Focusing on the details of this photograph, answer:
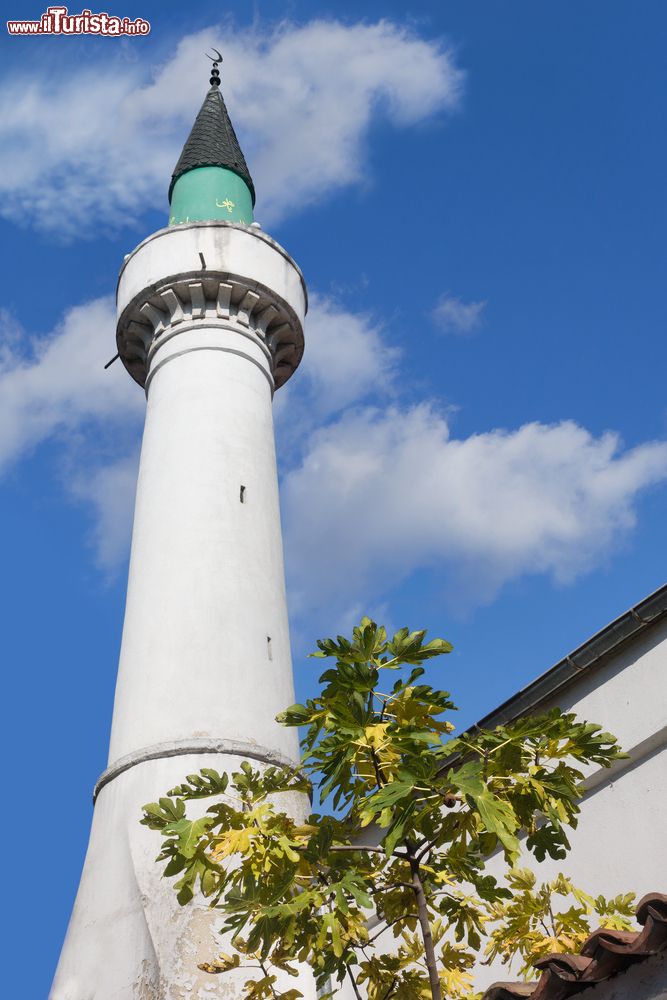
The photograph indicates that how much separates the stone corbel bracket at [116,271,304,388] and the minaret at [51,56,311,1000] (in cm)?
2

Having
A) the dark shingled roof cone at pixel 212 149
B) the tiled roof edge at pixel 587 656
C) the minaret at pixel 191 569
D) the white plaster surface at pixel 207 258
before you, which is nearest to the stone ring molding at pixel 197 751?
the minaret at pixel 191 569

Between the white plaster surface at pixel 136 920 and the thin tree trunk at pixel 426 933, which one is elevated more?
the white plaster surface at pixel 136 920

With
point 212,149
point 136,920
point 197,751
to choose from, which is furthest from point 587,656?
point 212,149

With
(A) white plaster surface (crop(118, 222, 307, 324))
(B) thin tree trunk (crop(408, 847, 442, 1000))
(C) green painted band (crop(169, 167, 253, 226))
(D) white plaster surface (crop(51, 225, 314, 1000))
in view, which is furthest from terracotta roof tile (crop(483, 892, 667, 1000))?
(C) green painted band (crop(169, 167, 253, 226))

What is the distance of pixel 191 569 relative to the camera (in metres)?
12.4

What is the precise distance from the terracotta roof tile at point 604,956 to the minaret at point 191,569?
A: 17.0 feet

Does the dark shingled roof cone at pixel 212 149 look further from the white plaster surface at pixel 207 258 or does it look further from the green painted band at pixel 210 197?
the white plaster surface at pixel 207 258

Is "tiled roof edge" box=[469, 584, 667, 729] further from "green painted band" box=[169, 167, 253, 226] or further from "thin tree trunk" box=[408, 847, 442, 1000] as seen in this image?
"green painted band" box=[169, 167, 253, 226]

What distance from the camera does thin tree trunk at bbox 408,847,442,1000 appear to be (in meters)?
5.09

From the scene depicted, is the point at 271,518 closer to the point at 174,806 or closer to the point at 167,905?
the point at 167,905

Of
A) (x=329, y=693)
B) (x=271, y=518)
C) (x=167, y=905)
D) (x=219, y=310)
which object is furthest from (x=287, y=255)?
(x=329, y=693)

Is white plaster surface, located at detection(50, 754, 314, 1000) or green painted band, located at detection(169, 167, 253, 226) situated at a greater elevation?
green painted band, located at detection(169, 167, 253, 226)

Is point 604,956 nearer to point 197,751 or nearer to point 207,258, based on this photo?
point 197,751

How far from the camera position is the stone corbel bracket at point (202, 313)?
1528 centimetres
